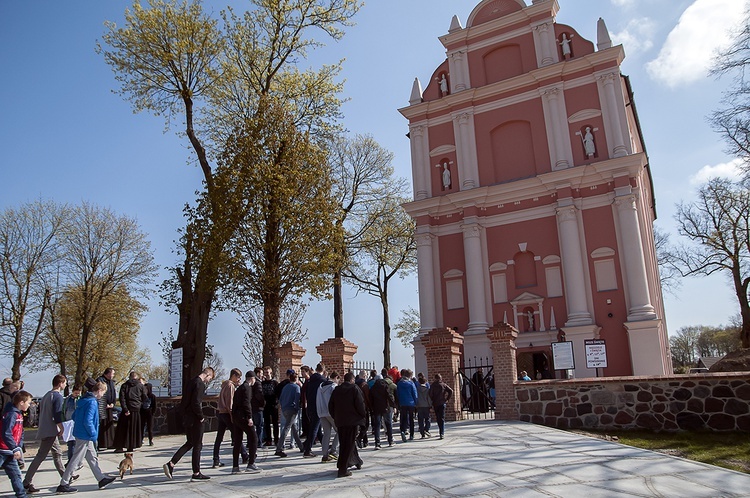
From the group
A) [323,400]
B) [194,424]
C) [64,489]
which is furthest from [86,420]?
[323,400]

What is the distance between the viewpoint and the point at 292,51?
22.2m

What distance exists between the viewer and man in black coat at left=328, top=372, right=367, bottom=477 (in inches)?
348

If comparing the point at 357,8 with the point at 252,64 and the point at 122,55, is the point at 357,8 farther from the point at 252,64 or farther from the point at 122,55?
the point at 122,55

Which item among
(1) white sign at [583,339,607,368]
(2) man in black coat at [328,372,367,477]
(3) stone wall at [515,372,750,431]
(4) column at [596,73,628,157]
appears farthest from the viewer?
(4) column at [596,73,628,157]

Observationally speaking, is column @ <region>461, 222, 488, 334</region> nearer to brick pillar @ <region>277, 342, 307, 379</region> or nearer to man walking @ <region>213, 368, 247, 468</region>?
brick pillar @ <region>277, 342, 307, 379</region>

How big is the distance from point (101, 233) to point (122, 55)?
595 inches

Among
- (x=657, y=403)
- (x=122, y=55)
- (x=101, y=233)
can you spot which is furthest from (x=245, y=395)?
(x=101, y=233)

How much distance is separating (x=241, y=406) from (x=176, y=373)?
10344 millimetres

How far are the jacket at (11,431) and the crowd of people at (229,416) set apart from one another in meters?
0.01

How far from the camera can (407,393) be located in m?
12.9

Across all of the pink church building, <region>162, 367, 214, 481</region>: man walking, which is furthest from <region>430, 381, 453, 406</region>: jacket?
the pink church building

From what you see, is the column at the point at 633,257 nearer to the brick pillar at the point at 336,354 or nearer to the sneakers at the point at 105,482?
the brick pillar at the point at 336,354

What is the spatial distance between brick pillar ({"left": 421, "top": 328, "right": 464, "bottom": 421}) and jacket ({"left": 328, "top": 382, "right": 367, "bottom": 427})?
7093mm

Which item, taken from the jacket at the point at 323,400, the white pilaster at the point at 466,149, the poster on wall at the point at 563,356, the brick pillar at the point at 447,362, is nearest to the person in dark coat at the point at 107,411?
the jacket at the point at 323,400
